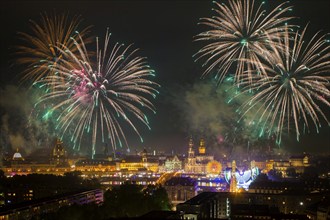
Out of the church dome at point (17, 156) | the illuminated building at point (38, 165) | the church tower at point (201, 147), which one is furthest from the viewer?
the church tower at point (201, 147)

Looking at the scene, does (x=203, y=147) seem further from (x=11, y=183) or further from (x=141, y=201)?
(x=141, y=201)

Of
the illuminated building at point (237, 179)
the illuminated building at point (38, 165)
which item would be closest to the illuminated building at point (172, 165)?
the illuminated building at point (38, 165)

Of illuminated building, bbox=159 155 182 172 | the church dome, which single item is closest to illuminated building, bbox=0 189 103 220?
the church dome

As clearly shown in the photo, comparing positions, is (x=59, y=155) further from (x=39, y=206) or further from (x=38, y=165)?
(x=39, y=206)

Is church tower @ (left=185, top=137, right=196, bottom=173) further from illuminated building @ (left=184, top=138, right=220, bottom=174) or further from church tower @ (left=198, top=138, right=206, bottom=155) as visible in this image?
church tower @ (left=198, top=138, right=206, bottom=155)

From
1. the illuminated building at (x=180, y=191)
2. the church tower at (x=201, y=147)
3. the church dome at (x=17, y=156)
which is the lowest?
the illuminated building at (x=180, y=191)

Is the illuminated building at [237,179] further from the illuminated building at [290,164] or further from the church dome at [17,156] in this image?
the church dome at [17,156]

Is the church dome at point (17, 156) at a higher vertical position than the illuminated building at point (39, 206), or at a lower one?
higher

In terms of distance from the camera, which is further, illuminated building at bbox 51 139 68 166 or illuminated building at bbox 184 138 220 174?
illuminated building at bbox 184 138 220 174

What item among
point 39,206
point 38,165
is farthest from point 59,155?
point 39,206

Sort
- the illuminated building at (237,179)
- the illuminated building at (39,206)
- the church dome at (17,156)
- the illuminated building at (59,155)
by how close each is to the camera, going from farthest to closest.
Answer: the illuminated building at (59,155) → the church dome at (17,156) → the illuminated building at (237,179) → the illuminated building at (39,206)


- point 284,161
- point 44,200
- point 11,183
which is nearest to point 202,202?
point 44,200
